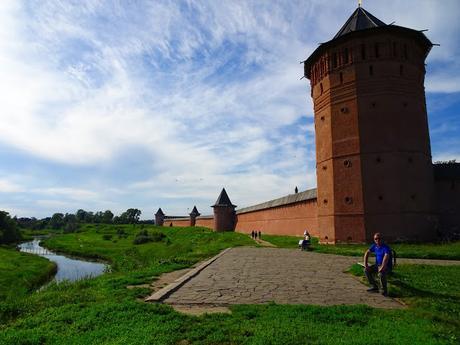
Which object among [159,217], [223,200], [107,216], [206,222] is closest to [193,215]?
[206,222]

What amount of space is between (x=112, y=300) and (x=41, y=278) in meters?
18.1

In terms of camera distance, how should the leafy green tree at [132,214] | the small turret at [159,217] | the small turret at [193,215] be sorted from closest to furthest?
1. the small turret at [193,215]
2. the small turret at [159,217]
3. the leafy green tree at [132,214]

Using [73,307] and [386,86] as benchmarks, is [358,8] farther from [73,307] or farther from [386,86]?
[73,307]

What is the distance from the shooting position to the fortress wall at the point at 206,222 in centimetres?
5079

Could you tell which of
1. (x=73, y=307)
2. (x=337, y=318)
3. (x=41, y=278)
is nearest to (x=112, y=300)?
(x=73, y=307)

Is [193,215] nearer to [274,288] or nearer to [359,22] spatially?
[359,22]

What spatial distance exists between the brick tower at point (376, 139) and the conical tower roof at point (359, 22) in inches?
4.4

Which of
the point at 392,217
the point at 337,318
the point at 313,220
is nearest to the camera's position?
the point at 337,318

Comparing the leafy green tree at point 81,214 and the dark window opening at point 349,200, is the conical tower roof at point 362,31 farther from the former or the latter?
the leafy green tree at point 81,214

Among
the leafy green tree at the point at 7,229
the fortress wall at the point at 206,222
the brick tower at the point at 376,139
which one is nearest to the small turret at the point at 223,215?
the fortress wall at the point at 206,222

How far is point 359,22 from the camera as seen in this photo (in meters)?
21.3

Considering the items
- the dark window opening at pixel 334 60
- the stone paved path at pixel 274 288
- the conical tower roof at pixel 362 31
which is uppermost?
the conical tower roof at pixel 362 31

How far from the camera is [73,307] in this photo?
5.25m

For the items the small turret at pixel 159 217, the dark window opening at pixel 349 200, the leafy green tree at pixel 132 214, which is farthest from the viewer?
the leafy green tree at pixel 132 214
